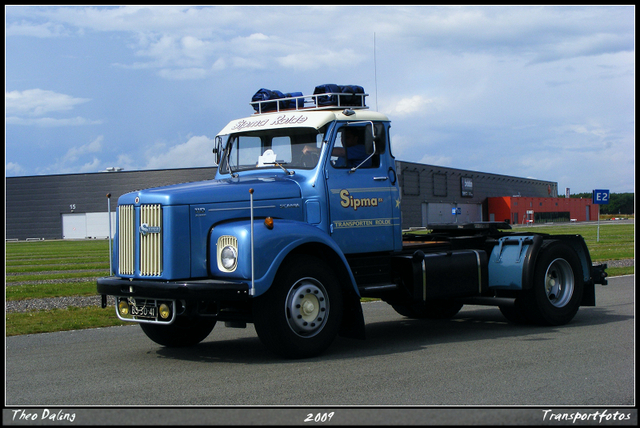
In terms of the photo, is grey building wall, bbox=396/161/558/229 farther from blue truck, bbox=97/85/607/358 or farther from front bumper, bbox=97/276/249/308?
front bumper, bbox=97/276/249/308

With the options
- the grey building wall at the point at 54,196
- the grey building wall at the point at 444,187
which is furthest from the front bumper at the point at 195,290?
the grey building wall at the point at 54,196

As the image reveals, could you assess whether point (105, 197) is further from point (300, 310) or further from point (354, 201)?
point (300, 310)

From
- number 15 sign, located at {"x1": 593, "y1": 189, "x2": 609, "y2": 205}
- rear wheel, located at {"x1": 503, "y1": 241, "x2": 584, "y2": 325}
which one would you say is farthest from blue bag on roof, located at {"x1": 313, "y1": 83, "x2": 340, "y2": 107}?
number 15 sign, located at {"x1": 593, "y1": 189, "x2": 609, "y2": 205}

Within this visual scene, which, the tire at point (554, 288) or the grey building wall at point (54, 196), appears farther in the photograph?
the grey building wall at point (54, 196)

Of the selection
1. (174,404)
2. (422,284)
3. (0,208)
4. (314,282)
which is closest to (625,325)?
(422,284)

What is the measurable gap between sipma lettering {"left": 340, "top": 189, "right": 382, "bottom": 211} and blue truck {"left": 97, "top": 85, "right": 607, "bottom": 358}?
0.6 inches

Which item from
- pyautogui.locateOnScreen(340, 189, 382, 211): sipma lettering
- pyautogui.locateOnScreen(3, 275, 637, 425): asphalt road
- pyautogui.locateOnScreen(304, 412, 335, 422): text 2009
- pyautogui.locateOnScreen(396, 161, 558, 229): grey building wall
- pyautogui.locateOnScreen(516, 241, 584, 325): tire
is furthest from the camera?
pyautogui.locateOnScreen(396, 161, 558, 229): grey building wall

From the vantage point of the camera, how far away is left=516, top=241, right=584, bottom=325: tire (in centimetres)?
988

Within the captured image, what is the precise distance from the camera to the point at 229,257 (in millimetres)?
7367

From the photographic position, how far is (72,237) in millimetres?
87375

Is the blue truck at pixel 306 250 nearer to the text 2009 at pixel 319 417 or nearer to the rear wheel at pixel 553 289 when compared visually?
the rear wheel at pixel 553 289

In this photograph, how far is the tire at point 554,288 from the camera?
9.88 m

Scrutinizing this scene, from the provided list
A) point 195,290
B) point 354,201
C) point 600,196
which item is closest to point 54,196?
point 600,196

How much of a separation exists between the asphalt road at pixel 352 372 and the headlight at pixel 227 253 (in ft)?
3.48
